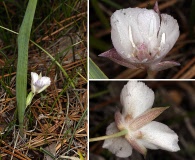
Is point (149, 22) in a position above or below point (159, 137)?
above

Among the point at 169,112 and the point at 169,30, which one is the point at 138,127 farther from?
the point at 169,30

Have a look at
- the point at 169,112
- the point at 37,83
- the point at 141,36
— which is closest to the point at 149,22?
the point at 141,36

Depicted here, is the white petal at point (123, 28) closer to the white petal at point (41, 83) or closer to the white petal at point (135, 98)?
the white petal at point (135, 98)

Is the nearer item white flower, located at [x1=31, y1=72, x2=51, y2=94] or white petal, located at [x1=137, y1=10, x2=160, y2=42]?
white petal, located at [x1=137, y1=10, x2=160, y2=42]

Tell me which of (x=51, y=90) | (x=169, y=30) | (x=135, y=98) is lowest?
(x=51, y=90)

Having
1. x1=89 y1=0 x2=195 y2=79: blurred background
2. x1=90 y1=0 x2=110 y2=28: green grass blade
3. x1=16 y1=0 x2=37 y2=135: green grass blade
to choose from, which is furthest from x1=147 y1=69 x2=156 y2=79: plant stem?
x1=16 y1=0 x2=37 y2=135: green grass blade

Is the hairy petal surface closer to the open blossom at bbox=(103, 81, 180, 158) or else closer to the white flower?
the open blossom at bbox=(103, 81, 180, 158)

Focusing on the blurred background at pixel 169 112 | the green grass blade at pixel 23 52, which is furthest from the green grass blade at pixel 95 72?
the green grass blade at pixel 23 52
